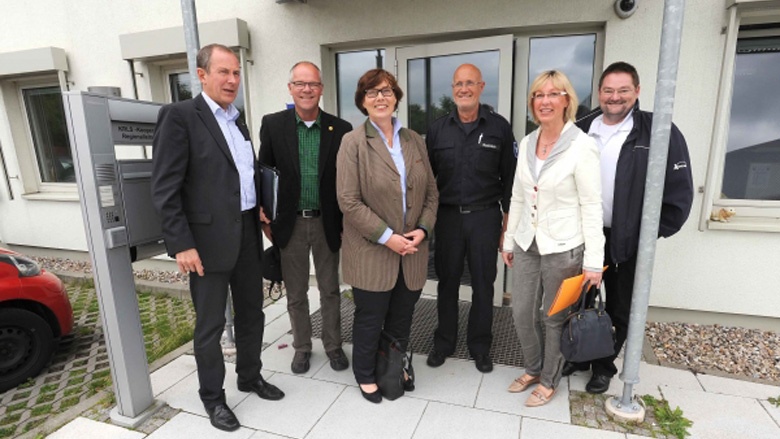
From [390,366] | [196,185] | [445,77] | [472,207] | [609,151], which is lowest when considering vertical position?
[390,366]

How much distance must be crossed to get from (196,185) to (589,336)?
2126mm

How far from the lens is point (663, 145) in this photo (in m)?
1.99

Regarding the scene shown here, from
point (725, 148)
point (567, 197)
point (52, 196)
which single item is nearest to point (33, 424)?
point (567, 197)

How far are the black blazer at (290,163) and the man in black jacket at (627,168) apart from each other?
1.55m

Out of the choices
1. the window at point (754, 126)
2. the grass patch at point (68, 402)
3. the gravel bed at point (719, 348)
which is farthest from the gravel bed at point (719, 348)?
the grass patch at point (68, 402)

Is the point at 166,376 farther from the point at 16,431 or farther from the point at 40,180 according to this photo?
the point at 40,180

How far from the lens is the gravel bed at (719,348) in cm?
294

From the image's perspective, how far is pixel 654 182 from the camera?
6.64ft

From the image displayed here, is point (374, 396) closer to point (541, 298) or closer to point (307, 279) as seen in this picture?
point (307, 279)

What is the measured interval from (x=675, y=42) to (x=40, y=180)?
7.36 metres

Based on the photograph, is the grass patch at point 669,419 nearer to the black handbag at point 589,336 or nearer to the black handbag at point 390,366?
the black handbag at point 589,336

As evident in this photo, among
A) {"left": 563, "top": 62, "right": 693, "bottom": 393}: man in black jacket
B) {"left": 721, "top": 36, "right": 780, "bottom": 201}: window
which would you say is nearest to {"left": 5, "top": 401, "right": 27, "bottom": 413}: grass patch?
{"left": 563, "top": 62, "right": 693, "bottom": 393}: man in black jacket

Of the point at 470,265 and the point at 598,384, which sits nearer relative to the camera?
the point at 598,384

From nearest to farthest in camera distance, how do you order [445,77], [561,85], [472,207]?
[561,85] → [472,207] → [445,77]
